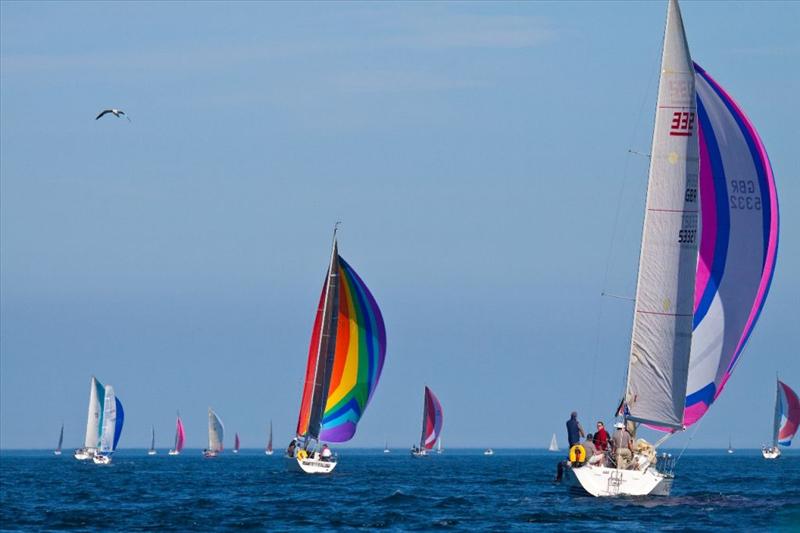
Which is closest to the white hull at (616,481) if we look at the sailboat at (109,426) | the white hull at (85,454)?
the sailboat at (109,426)

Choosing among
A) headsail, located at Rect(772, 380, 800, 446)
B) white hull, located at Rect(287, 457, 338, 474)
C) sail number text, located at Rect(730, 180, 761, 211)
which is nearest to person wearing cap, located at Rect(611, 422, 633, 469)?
sail number text, located at Rect(730, 180, 761, 211)

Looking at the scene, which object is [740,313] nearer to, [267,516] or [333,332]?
[267,516]

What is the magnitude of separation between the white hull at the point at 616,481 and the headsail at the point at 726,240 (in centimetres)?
232

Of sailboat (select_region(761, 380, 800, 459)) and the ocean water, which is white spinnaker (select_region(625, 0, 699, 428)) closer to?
the ocean water

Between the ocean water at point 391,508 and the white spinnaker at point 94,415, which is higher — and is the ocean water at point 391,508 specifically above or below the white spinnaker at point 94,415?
below

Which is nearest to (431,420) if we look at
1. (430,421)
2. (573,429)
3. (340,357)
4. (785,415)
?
(430,421)

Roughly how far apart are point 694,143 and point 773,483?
833 inches

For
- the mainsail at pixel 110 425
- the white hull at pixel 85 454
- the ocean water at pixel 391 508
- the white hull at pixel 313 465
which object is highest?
the mainsail at pixel 110 425

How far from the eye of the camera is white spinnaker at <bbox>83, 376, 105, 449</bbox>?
331 feet

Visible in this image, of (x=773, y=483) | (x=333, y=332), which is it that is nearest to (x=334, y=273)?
(x=333, y=332)

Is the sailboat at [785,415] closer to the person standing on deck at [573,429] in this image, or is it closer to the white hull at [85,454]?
the white hull at [85,454]

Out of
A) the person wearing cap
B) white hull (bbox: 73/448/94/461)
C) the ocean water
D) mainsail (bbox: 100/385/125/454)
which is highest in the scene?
mainsail (bbox: 100/385/125/454)

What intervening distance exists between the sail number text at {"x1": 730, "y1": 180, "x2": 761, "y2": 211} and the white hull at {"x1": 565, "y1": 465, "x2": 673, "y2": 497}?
257 inches

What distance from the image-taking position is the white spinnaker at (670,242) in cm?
3556
